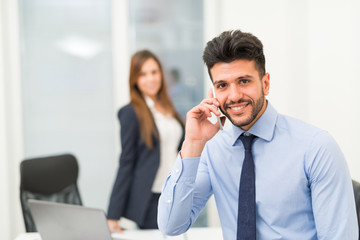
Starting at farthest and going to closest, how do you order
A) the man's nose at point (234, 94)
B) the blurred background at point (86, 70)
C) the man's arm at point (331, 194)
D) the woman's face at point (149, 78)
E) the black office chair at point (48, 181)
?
1. the blurred background at point (86, 70)
2. the woman's face at point (149, 78)
3. the black office chair at point (48, 181)
4. the man's nose at point (234, 94)
5. the man's arm at point (331, 194)

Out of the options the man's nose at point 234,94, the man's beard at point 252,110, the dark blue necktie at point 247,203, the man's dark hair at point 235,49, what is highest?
the man's dark hair at point 235,49

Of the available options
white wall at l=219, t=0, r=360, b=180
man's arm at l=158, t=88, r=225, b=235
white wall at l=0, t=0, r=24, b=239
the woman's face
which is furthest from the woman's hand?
white wall at l=219, t=0, r=360, b=180

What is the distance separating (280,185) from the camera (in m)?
1.30

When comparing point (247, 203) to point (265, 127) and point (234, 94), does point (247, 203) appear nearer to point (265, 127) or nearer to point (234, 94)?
point (265, 127)

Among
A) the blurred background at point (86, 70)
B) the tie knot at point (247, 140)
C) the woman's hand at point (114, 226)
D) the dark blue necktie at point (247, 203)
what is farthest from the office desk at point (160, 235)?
the blurred background at point (86, 70)

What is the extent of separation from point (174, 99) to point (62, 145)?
43.8 inches

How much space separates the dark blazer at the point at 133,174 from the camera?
2.39 metres

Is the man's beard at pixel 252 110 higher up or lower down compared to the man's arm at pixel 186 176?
higher up

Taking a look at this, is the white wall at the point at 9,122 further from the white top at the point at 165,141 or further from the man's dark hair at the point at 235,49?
the man's dark hair at the point at 235,49

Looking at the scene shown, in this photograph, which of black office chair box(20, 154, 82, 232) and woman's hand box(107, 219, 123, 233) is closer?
woman's hand box(107, 219, 123, 233)

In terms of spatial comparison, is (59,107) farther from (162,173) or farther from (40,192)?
(162,173)

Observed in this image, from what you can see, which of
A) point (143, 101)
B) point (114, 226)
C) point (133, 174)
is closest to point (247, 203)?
point (114, 226)

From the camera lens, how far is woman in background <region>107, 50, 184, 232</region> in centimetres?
240

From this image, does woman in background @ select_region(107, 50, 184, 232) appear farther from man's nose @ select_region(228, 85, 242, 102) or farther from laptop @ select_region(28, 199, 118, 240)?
man's nose @ select_region(228, 85, 242, 102)
